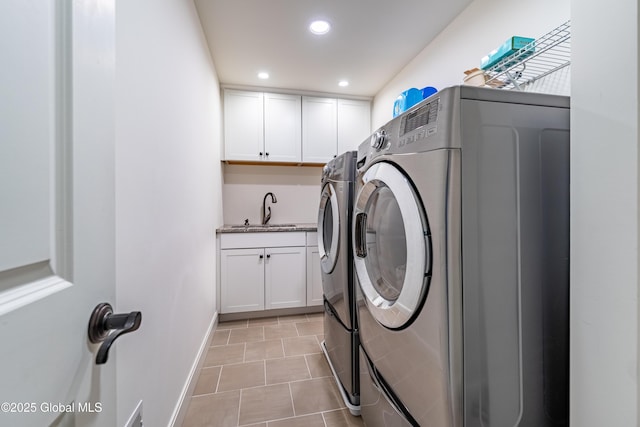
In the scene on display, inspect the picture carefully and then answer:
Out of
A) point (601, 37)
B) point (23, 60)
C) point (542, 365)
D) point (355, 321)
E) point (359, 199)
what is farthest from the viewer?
point (355, 321)

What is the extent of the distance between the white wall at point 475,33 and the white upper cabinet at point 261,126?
124cm

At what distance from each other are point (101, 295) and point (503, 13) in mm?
2184

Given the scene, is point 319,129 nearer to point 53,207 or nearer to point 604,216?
point 604,216

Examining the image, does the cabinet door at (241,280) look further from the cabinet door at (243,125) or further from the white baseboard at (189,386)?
the cabinet door at (243,125)

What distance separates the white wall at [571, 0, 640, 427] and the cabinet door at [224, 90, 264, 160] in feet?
8.47

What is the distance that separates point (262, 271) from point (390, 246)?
1.85m

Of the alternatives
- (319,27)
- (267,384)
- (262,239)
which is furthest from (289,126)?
(267,384)

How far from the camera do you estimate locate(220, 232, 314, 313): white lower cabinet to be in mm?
2523

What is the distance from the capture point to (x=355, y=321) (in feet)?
4.65

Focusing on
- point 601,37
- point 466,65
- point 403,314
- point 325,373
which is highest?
point 466,65

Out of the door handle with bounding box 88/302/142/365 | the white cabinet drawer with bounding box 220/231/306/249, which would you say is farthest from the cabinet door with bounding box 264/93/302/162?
the door handle with bounding box 88/302/142/365

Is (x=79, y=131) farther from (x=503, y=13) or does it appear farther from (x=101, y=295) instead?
(x=503, y=13)

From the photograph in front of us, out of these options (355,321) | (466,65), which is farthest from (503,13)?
(355,321)

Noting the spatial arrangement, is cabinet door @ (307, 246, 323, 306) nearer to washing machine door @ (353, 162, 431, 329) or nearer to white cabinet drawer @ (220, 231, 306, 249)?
white cabinet drawer @ (220, 231, 306, 249)
